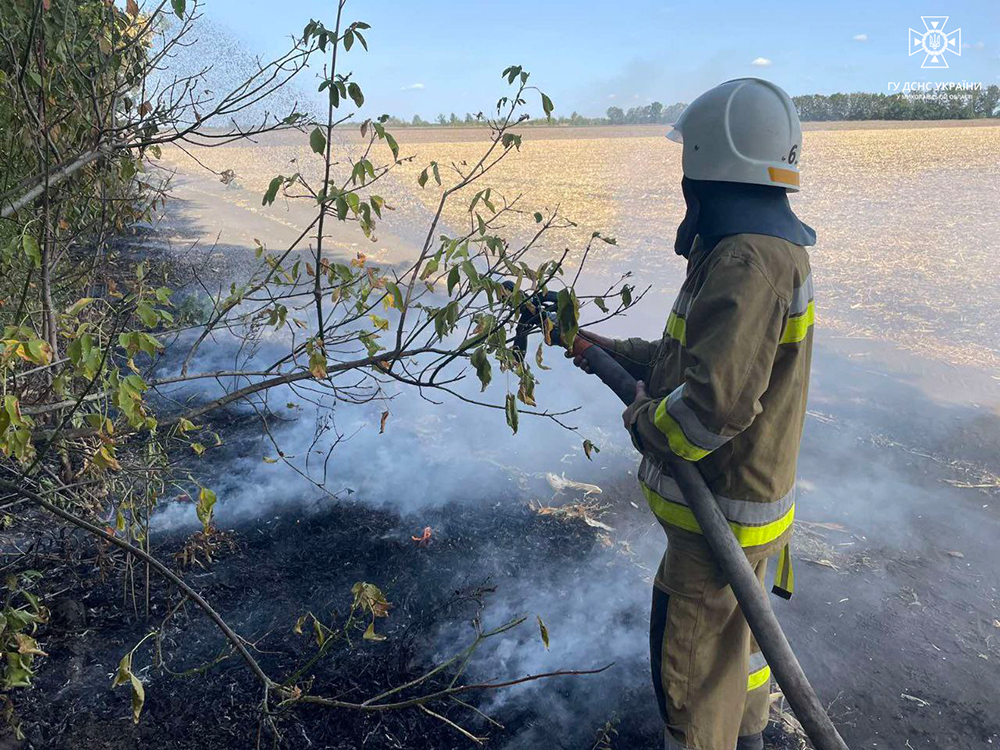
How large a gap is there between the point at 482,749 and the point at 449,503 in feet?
4.95

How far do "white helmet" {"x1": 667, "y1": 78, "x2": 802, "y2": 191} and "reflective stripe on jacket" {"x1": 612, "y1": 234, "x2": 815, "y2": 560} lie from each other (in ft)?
0.72

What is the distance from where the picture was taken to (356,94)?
1.88 metres

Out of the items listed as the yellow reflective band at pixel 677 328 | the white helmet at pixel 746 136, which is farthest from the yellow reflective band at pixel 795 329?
the white helmet at pixel 746 136

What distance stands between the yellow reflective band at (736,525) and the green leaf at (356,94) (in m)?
1.48

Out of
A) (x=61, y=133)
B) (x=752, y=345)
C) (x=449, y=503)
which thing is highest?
(x=61, y=133)

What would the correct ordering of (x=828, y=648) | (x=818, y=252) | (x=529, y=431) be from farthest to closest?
(x=818, y=252), (x=529, y=431), (x=828, y=648)

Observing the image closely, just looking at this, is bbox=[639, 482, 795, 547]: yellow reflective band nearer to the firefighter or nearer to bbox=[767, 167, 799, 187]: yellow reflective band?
the firefighter

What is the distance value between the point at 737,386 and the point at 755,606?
628 mm

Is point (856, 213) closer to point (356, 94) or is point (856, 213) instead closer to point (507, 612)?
point (507, 612)

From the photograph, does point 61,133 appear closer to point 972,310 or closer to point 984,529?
point 984,529

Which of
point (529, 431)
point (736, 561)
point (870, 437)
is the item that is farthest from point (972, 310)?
point (736, 561)

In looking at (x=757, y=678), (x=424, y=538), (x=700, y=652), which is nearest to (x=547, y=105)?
(x=700, y=652)

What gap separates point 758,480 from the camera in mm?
1996

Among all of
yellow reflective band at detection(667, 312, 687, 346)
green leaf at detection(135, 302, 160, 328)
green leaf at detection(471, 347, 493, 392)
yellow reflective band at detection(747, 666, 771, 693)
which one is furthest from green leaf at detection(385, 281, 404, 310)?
yellow reflective band at detection(747, 666, 771, 693)
